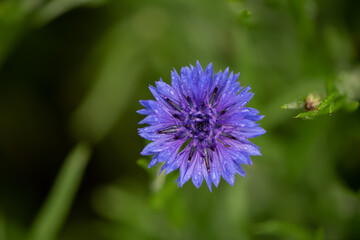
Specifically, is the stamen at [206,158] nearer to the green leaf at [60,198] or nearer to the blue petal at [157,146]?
the blue petal at [157,146]

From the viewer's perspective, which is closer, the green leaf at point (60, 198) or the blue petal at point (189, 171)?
the blue petal at point (189, 171)

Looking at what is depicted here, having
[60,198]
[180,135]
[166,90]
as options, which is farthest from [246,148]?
[60,198]

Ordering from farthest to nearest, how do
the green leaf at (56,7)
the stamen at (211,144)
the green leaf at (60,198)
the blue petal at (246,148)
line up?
1. the green leaf at (56,7)
2. the green leaf at (60,198)
3. the stamen at (211,144)
4. the blue petal at (246,148)

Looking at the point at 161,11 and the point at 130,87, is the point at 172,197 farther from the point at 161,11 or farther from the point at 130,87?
the point at 161,11

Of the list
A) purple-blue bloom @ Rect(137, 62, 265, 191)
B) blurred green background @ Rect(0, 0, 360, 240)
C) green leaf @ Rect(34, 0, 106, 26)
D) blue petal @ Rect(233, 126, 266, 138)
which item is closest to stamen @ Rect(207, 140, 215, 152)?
purple-blue bloom @ Rect(137, 62, 265, 191)

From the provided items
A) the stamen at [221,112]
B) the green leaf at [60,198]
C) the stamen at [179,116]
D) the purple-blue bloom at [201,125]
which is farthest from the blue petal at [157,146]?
the green leaf at [60,198]

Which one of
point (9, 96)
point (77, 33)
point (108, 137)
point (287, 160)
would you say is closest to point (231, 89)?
point (287, 160)

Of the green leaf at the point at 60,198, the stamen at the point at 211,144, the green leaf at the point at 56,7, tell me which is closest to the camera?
the stamen at the point at 211,144
